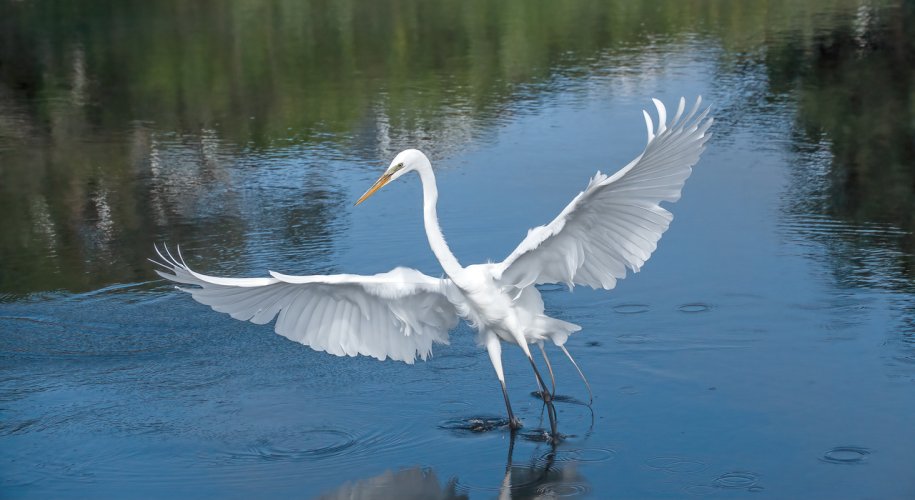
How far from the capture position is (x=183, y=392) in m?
7.23

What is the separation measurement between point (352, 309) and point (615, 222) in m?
1.62

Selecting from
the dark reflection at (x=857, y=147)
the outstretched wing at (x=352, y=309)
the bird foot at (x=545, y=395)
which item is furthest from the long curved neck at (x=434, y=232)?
the dark reflection at (x=857, y=147)

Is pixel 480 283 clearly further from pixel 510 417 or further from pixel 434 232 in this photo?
pixel 510 417

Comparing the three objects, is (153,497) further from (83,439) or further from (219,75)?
(219,75)

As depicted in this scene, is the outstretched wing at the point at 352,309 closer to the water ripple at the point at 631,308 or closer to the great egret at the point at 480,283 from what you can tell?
the great egret at the point at 480,283

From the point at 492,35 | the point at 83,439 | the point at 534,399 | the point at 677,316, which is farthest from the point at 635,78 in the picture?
the point at 83,439

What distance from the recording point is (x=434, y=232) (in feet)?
21.4

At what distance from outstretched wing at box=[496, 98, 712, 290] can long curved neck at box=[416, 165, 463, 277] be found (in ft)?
0.89

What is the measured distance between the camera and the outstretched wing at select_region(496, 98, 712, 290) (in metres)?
5.79

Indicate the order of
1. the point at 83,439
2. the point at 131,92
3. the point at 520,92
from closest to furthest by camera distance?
the point at 83,439, the point at 520,92, the point at 131,92

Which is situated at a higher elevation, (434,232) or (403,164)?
(403,164)

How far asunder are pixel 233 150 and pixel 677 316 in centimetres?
702

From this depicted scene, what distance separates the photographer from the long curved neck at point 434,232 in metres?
6.45

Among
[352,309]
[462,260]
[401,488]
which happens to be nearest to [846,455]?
[401,488]
